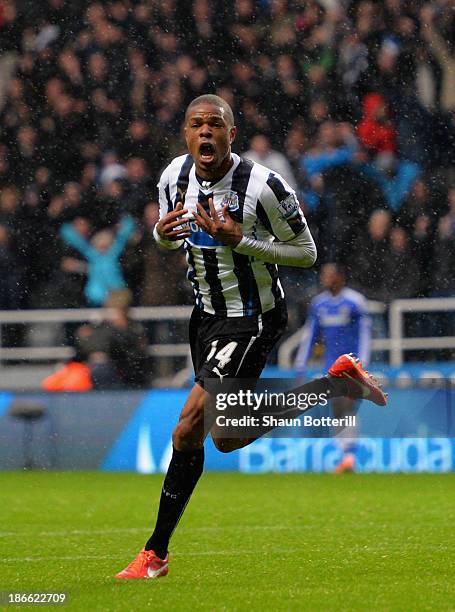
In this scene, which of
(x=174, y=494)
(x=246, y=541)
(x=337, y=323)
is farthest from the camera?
(x=337, y=323)

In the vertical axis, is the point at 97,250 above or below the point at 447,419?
above

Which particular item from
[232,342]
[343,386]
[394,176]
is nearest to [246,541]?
[343,386]

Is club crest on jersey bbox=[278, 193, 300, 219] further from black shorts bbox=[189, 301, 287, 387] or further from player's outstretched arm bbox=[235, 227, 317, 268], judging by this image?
black shorts bbox=[189, 301, 287, 387]

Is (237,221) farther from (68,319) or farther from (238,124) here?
(238,124)

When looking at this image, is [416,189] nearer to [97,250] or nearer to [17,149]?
[97,250]

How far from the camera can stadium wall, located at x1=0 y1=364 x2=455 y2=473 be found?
1034cm

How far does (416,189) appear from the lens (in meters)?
11.6

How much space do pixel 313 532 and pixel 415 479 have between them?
3.14 m

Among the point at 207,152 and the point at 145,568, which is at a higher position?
the point at 207,152

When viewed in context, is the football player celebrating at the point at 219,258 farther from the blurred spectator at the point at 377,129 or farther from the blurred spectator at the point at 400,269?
the blurred spectator at the point at 377,129

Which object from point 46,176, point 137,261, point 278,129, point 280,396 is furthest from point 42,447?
point 280,396

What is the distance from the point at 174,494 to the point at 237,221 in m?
1.14

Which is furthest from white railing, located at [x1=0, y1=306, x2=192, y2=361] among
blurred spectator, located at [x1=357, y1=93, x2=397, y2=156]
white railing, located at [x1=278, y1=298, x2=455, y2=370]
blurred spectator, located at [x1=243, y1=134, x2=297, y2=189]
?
blurred spectator, located at [x1=357, y1=93, x2=397, y2=156]

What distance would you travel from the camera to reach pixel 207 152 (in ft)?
17.7
